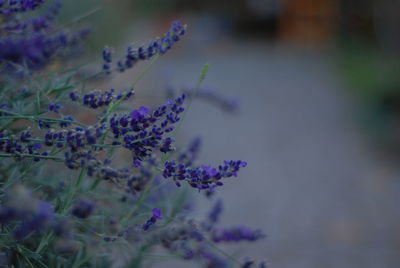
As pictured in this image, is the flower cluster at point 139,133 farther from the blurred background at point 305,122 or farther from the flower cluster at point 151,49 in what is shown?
the blurred background at point 305,122

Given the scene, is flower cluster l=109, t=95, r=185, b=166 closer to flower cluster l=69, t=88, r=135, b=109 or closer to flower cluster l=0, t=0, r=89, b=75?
flower cluster l=69, t=88, r=135, b=109

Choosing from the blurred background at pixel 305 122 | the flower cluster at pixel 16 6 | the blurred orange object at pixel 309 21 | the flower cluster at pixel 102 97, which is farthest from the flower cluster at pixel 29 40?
the blurred orange object at pixel 309 21

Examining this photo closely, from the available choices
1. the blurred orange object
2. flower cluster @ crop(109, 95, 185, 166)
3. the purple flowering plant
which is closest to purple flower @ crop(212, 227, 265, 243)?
the purple flowering plant

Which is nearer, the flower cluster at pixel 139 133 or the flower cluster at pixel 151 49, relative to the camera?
the flower cluster at pixel 139 133

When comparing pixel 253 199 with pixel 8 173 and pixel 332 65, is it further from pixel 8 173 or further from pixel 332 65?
pixel 332 65

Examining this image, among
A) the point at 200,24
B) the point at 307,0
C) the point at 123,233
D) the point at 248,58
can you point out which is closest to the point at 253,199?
the point at 123,233

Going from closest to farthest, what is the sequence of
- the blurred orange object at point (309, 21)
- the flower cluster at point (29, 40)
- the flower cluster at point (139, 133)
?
the flower cluster at point (29, 40) → the flower cluster at point (139, 133) → the blurred orange object at point (309, 21)

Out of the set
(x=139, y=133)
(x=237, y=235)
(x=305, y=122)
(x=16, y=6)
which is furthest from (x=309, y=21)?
(x=139, y=133)
